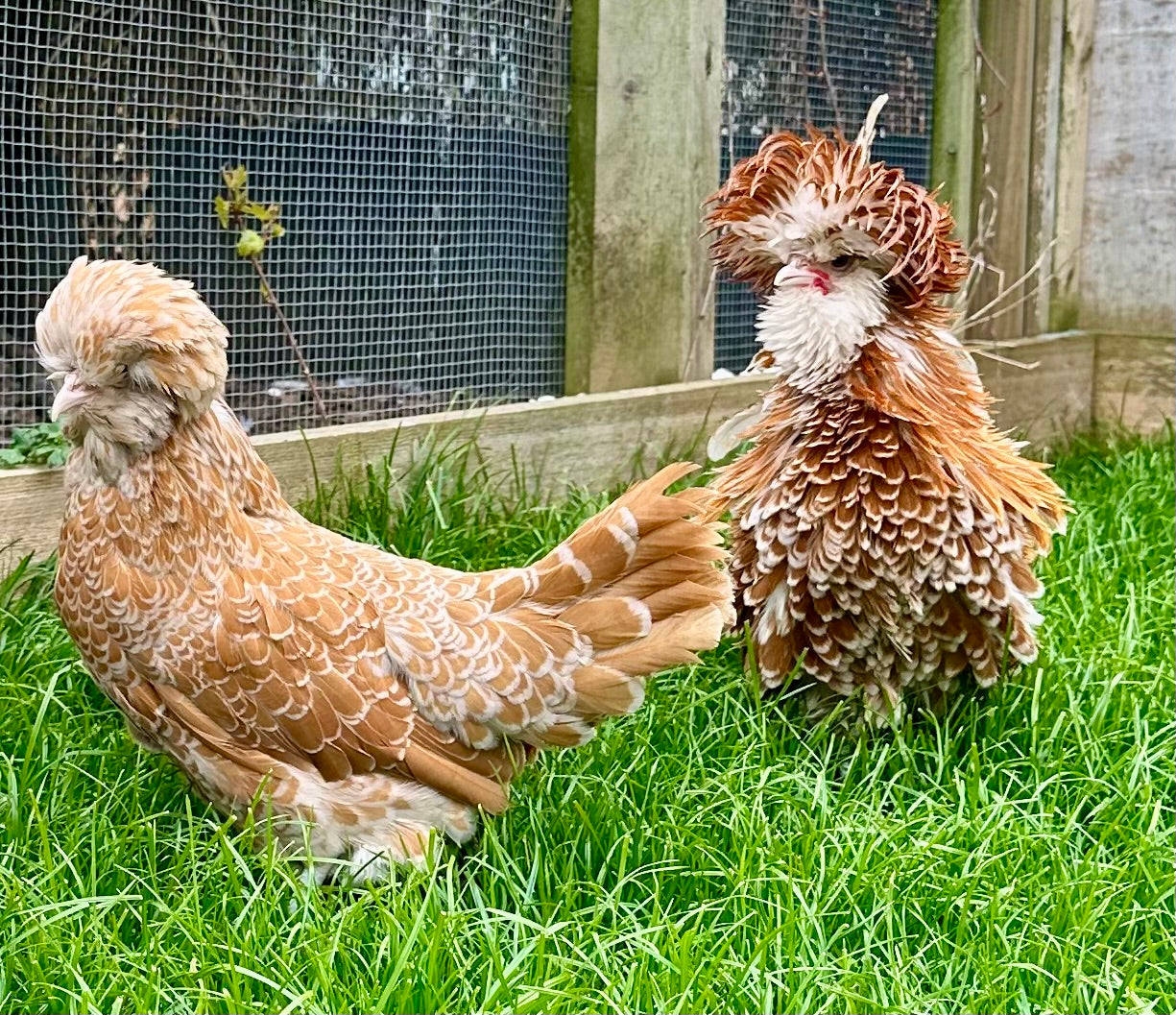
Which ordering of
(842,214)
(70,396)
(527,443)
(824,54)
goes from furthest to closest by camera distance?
(824,54) → (527,443) → (842,214) → (70,396)

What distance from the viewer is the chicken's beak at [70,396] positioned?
201 centimetres

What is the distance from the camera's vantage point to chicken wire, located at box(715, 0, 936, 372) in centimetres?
429

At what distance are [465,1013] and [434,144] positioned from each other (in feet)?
7.70

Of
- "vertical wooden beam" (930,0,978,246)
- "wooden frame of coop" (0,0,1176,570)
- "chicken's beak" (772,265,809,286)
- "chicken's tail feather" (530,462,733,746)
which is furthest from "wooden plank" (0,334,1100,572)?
"chicken's tail feather" (530,462,733,746)

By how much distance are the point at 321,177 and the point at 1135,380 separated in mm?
3275

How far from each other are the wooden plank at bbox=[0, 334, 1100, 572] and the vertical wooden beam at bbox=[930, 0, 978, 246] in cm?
66

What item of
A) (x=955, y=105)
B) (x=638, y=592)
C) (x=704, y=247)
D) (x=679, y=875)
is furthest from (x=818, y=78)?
(x=679, y=875)

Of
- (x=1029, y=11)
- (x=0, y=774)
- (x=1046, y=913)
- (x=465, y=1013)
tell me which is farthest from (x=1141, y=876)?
(x=1029, y=11)

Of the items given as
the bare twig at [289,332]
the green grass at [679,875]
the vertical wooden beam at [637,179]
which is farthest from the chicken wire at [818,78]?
the green grass at [679,875]

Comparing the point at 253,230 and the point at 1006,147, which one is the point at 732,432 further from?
the point at 1006,147

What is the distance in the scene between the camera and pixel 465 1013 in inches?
72.7

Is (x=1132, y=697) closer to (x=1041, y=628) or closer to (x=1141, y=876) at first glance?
(x=1041, y=628)

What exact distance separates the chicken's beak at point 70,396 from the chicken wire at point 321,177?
1059mm

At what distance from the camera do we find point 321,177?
11.2ft
